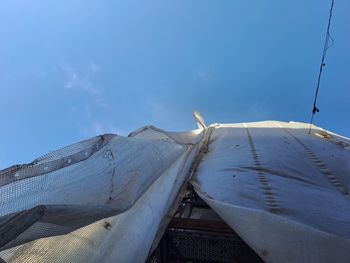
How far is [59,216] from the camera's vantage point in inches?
29.8

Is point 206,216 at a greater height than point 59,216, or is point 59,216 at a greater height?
point 59,216

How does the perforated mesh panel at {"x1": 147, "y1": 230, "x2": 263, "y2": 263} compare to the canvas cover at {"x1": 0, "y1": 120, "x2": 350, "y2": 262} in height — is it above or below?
below

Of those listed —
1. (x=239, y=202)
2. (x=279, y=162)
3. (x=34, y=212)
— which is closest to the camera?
(x=34, y=212)

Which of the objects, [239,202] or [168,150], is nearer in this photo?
[239,202]

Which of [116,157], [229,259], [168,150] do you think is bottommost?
[229,259]

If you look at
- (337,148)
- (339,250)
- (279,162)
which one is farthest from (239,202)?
(337,148)

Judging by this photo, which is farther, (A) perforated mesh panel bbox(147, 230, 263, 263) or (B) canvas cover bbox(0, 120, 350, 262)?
(A) perforated mesh panel bbox(147, 230, 263, 263)

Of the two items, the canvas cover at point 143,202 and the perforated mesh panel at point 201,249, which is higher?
the canvas cover at point 143,202

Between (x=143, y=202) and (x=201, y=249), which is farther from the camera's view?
(x=201, y=249)

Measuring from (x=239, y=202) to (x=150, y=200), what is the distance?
12.4 inches

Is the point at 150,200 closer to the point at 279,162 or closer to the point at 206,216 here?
the point at 206,216

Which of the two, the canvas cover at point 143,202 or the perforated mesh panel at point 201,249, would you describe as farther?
the perforated mesh panel at point 201,249

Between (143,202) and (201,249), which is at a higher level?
(143,202)

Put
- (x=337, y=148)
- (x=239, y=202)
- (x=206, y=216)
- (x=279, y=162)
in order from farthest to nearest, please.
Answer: (x=337, y=148)
(x=279, y=162)
(x=206, y=216)
(x=239, y=202)
